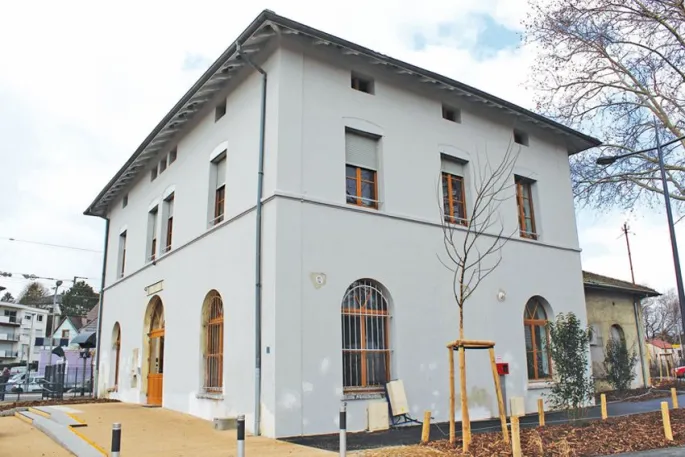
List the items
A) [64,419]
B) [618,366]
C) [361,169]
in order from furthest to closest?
[618,366] → [361,169] → [64,419]

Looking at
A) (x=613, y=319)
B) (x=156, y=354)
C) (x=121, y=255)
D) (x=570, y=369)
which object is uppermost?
(x=121, y=255)

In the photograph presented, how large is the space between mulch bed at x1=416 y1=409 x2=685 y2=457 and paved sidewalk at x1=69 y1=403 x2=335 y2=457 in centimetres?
251

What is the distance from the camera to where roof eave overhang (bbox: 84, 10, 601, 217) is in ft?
40.4

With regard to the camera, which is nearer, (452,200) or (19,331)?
(452,200)

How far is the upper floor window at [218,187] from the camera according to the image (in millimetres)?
14883

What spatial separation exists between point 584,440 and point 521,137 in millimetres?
10370

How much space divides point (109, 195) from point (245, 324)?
13.9 m

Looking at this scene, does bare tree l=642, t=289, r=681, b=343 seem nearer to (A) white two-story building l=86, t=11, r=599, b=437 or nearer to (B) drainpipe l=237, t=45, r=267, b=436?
(A) white two-story building l=86, t=11, r=599, b=437

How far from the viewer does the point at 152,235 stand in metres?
19.5

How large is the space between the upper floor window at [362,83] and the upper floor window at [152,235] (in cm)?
887

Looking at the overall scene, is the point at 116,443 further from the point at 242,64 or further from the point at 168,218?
the point at 168,218

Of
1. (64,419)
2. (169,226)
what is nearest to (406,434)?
(64,419)

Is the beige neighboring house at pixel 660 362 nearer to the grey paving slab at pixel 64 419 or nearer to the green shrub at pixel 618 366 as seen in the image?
the green shrub at pixel 618 366

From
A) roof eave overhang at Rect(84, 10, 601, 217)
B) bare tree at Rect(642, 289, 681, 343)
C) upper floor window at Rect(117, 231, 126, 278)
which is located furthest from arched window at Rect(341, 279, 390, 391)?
bare tree at Rect(642, 289, 681, 343)
